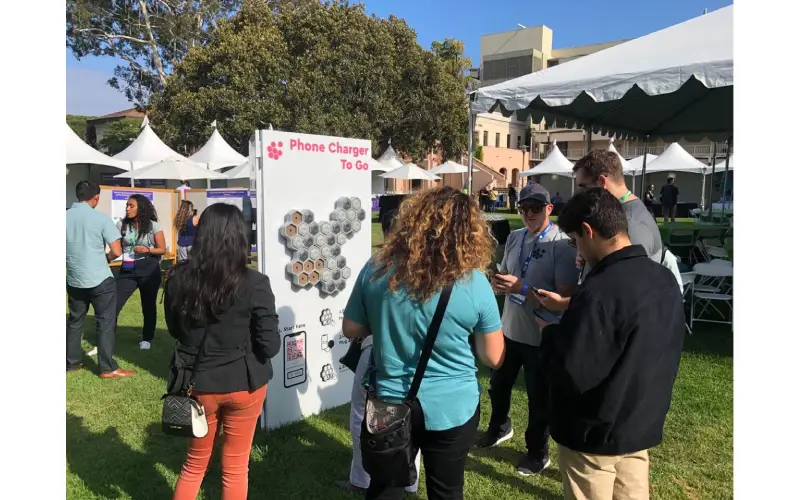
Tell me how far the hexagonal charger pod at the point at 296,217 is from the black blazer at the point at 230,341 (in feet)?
4.34

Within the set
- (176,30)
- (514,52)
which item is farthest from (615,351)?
(514,52)

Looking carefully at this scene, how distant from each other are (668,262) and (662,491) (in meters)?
1.44

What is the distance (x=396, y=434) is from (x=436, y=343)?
14.2 inches

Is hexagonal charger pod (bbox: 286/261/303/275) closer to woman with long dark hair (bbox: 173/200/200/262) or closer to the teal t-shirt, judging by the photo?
the teal t-shirt

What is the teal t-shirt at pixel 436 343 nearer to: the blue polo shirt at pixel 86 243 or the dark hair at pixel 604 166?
the dark hair at pixel 604 166

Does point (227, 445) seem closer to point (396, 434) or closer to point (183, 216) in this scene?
point (396, 434)

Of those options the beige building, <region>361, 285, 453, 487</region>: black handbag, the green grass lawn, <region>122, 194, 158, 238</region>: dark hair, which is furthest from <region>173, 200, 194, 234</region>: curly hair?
the beige building

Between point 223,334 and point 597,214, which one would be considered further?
point 223,334

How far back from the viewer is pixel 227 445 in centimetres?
237

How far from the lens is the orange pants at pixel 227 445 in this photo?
2328 mm

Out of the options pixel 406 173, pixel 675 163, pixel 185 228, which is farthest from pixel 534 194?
pixel 406 173

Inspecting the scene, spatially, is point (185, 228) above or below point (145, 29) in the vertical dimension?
below

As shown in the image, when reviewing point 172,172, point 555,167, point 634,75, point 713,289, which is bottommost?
point 713,289

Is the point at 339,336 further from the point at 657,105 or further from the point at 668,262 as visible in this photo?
the point at 657,105
